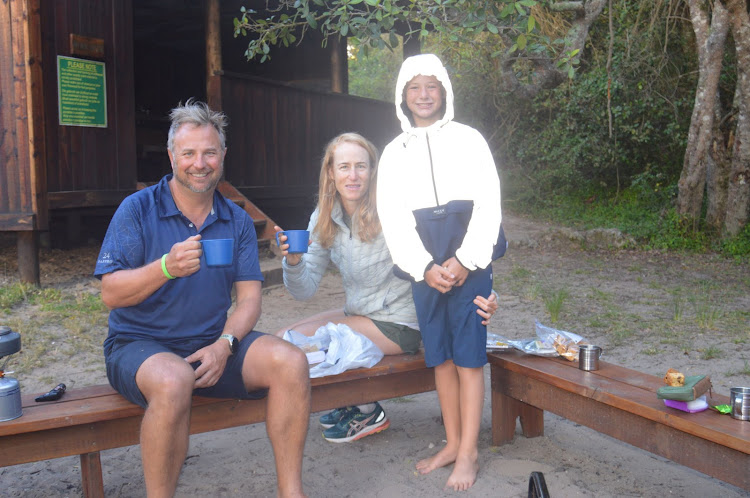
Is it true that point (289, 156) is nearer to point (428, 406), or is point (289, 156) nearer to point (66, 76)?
point (66, 76)

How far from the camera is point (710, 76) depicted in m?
9.66

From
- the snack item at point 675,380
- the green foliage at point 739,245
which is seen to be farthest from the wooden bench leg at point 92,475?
the green foliage at point 739,245

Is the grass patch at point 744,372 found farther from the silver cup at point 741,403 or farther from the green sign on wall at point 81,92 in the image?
the green sign on wall at point 81,92

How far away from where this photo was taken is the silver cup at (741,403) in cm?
243

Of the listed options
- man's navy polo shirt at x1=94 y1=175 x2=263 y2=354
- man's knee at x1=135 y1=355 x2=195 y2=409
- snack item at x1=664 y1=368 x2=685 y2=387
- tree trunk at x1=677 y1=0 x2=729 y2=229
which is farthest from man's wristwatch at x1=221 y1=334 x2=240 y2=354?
tree trunk at x1=677 y1=0 x2=729 y2=229

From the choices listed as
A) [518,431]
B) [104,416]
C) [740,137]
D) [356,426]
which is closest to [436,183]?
[356,426]

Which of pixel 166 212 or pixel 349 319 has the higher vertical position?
pixel 166 212

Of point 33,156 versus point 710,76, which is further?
point 710,76

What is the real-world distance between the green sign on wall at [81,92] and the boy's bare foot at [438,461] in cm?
513

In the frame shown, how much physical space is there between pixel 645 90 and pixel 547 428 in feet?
33.4

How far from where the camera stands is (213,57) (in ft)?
26.5

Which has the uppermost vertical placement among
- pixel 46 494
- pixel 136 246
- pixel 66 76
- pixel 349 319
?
pixel 66 76

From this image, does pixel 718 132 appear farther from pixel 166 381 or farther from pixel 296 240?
pixel 166 381

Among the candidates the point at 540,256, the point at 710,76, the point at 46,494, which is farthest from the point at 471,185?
the point at 710,76
